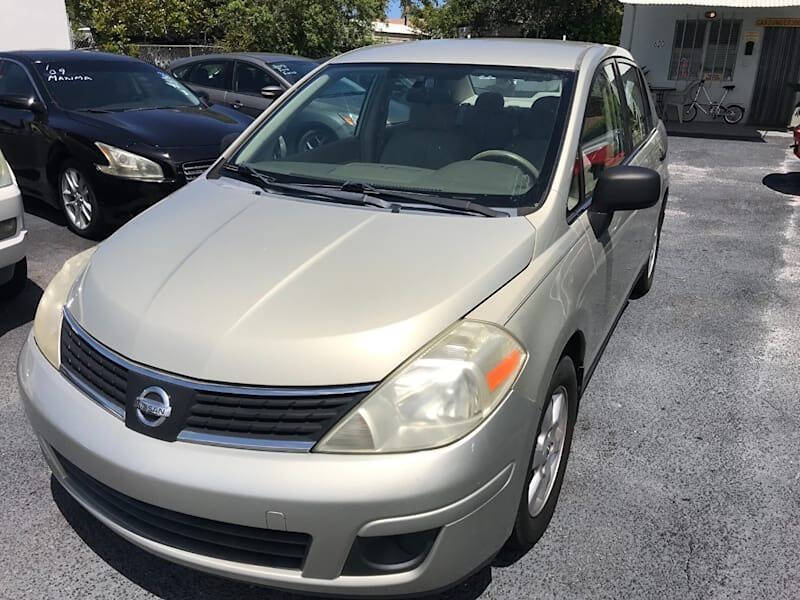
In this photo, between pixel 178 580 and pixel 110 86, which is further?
pixel 110 86

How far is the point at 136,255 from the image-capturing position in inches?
97.7

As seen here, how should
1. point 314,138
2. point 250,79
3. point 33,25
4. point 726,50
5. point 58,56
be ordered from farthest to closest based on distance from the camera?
point 726,50, point 33,25, point 250,79, point 58,56, point 314,138

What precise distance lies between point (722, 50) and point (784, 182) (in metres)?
6.62

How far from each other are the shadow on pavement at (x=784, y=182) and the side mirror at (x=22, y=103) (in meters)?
8.37

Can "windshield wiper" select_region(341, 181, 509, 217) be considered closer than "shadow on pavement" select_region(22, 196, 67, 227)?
Yes

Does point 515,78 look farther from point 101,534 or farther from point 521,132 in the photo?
point 101,534

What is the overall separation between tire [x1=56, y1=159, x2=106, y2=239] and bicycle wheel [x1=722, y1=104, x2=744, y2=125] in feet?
43.7

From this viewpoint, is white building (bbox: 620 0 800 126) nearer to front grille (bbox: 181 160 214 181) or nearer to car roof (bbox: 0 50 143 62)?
car roof (bbox: 0 50 143 62)

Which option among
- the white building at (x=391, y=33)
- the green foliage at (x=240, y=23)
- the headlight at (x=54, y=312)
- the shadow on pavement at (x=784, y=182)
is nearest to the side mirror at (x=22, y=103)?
the headlight at (x=54, y=312)

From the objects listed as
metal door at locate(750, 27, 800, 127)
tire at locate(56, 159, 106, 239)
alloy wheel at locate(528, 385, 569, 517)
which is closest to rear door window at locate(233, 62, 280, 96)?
tire at locate(56, 159, 106, 239)

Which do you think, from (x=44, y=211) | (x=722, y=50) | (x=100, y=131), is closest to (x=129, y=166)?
(x=100, y=131)

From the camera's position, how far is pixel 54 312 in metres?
2.48

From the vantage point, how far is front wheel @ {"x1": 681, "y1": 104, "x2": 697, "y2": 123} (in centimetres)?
1502

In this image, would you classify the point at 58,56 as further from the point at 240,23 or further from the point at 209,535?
the point at 240,23
